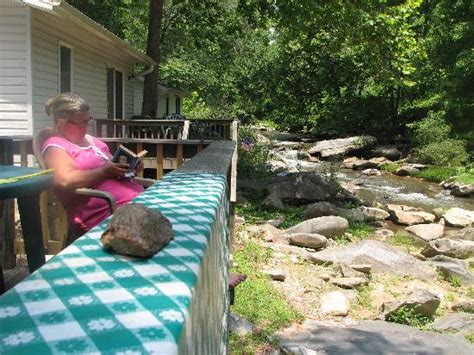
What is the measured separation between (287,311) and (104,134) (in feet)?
27.7

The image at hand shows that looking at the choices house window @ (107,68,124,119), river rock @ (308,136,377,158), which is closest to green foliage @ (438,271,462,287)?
house window @ (107,68,124,119)

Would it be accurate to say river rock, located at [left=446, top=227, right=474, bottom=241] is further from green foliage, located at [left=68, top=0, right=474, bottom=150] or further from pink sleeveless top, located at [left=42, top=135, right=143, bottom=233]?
pink sleeveless top, located at [left=42, top=135, right=143, bottom=233]

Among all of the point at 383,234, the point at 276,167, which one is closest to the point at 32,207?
the point at 383,234

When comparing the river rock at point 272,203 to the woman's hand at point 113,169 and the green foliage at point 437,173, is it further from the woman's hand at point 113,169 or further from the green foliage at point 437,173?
the green foliage at point 437,173

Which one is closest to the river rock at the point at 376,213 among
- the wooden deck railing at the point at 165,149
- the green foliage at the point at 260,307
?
the green foliage at the point at 260,307

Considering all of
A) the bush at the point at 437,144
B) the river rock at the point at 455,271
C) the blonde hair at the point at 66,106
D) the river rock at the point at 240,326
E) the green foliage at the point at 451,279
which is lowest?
the green foliage at the point at 451,279

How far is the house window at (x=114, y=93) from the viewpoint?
1490cm

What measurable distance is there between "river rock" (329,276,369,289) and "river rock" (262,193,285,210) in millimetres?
4475

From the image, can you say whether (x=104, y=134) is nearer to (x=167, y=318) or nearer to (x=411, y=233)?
(x=411, y=233)

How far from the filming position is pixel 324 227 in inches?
341

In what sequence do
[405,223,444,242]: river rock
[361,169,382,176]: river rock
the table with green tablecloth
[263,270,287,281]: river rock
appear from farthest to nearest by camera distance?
1. [361,169,382,176]: river rock
2. [405,223,444,242]: river rock
3. [263,270,287,281]: river rock
4. the table with green tablecloth

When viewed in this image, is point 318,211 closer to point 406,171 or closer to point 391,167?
point 406,171

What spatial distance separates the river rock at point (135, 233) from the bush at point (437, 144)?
1930cm

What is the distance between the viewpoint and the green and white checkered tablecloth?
93 cm
